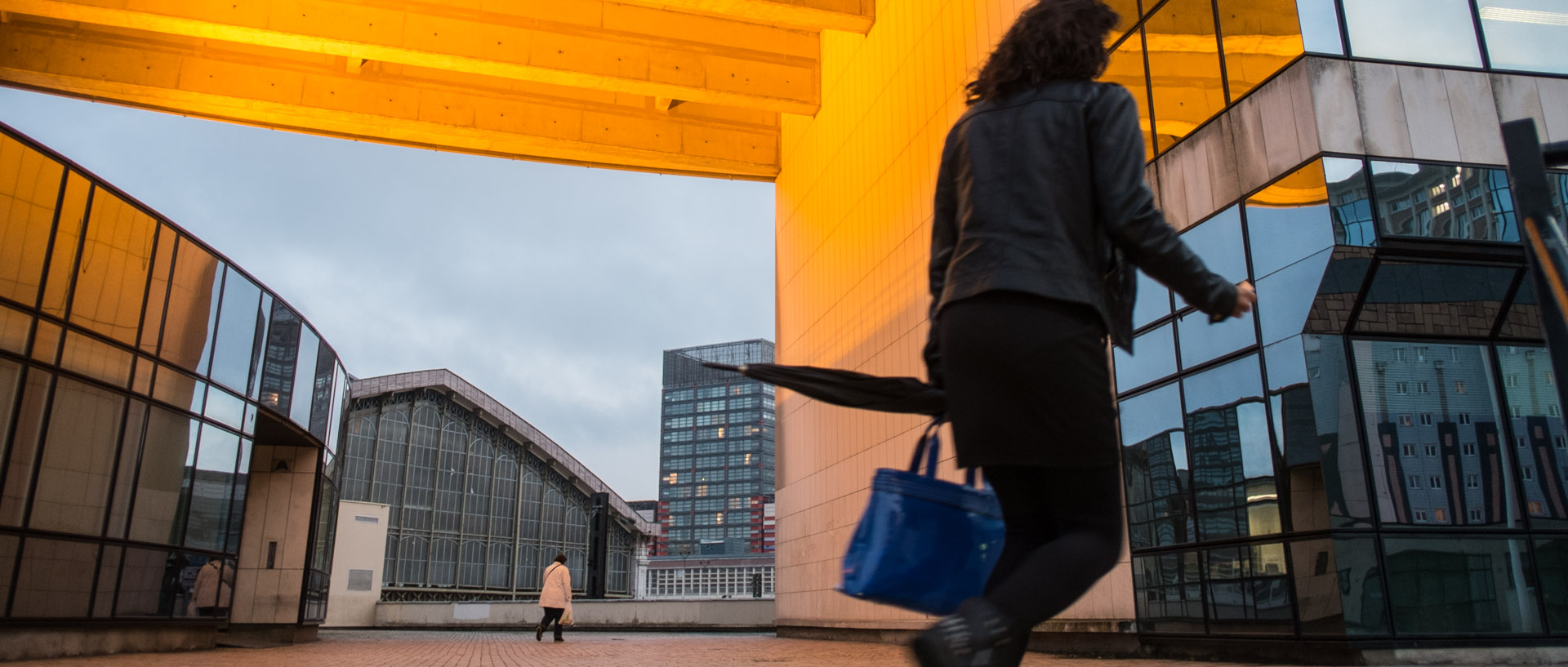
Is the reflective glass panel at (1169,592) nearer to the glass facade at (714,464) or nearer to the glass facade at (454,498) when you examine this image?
the glass facade at (454,498)

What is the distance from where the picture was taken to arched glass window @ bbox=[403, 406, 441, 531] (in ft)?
136

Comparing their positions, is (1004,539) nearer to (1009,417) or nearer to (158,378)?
(1009,417)

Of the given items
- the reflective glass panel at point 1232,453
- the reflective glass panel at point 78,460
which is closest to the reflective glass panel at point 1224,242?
the reflective glass panel at point 1232,453

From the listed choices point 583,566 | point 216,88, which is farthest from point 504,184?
point 216,88

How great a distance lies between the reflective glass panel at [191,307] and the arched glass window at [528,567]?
36.3 metres

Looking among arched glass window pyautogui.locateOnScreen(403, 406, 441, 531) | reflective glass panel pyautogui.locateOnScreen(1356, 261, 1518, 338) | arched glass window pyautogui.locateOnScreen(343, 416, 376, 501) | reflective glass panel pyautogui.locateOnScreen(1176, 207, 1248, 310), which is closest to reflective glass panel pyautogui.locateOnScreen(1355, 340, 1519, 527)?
reflective glass panel pyautogui.locateOnScreen(1356, 261, 1518, 338)

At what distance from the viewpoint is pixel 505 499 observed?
4550cm

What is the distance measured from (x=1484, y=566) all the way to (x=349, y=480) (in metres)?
40.6

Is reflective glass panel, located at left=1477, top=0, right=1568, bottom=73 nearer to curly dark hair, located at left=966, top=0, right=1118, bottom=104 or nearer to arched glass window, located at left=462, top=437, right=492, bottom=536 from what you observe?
curly dark hair, located at left=966, top=0, right=1118, bottom=104

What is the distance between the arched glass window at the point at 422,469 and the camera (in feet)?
136

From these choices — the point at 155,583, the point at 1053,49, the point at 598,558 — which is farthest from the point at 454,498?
the point at 1053,49

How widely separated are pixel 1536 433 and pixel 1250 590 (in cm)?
208

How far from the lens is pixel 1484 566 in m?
6.25

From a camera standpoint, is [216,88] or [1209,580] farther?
[216,88]
